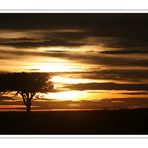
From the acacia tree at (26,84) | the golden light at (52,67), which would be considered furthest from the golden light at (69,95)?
the golden light at (52,67)

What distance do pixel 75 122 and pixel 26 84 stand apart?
58cm

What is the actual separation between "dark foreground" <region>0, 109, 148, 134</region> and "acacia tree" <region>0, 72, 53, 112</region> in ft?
0.61

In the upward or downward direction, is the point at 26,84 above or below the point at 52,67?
below

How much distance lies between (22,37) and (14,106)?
2.10ft

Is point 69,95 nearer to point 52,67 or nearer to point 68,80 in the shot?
point 68,80

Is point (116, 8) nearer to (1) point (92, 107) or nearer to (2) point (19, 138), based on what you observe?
(1) point (92, 107)

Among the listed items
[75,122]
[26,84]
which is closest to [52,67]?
[26,84]

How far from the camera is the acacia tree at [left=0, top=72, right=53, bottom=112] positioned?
2436mm

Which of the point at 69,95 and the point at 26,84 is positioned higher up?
the point at 26,84

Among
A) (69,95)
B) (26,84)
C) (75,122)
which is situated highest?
(26,84)

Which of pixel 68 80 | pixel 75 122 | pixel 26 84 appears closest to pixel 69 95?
pixel 68 80

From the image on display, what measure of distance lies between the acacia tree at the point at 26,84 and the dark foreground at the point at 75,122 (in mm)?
185

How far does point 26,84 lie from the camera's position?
2480mm

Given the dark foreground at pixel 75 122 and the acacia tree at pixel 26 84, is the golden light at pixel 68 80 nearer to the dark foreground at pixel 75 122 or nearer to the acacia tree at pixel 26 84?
the acacia tree at pixel 26 84
